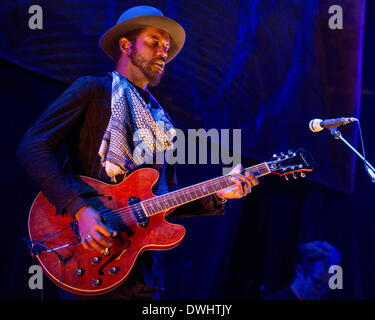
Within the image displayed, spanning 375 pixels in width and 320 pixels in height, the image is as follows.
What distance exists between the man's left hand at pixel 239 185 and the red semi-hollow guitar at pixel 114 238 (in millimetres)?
258

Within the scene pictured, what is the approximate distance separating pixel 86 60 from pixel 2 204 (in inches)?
44.1

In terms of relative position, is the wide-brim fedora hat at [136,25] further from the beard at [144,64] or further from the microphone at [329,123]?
the microphone at [329,123]

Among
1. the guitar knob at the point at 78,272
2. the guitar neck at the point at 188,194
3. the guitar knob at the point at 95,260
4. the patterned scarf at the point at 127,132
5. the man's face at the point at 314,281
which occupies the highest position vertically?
the patterned scarf at the point at 127,132

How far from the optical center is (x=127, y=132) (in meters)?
2.15

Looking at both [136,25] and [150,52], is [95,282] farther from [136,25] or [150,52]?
[136,25]

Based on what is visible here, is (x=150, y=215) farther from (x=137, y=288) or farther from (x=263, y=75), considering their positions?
(x=263, y=75)

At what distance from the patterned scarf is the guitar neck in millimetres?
236

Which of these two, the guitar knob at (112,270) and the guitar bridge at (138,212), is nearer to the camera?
the guitar knob at (112,270)

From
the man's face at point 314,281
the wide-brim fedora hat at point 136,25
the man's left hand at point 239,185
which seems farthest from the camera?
the man's face at point 314,281

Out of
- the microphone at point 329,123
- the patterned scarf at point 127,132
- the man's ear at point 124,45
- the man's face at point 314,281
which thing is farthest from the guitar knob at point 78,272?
the man's face at point 314,281

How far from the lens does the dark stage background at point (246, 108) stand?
8.09 feet

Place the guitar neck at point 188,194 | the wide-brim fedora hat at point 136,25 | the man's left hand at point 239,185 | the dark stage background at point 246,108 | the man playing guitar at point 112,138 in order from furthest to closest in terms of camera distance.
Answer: the dark stage background at point 246,108 < the wide-brim fedora hat at point 136,25 < the man's left hand at point 239,185 < the guitar neck at point 188,194 < the man playing guitar at point 112,138

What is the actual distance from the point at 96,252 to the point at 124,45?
53.5 inches

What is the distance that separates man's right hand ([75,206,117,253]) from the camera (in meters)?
1.76
